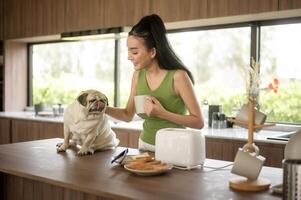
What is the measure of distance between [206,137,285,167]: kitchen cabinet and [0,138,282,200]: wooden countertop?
1.08 meters

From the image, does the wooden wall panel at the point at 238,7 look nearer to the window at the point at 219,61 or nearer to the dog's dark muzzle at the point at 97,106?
the window at the point at 219,61

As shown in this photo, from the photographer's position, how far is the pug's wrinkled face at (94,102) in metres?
1.83

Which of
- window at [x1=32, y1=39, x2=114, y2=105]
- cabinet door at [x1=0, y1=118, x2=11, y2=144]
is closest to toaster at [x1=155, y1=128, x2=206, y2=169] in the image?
window at [x1=32, y1=39, x2=114, y2=105]

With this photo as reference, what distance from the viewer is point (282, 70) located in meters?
3.39

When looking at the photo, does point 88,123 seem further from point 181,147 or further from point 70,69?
point 70,69

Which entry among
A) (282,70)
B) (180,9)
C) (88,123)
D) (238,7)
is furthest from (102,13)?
(88,123)

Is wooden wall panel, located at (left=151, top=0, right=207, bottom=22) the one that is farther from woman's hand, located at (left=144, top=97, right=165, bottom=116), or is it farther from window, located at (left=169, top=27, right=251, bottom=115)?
woman's hand, located at (left=144, top=97, right=165, bottom=116)

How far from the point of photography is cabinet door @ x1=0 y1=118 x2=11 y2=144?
4700mm

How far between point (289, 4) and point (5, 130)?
3.52 meters

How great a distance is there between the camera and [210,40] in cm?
378

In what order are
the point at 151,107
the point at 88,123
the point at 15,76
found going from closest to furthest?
1. the point at 151,107
2. the point at 88,123
3. the point at 15,76

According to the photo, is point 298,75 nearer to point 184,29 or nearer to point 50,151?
point 184,29

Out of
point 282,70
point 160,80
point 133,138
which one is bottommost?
point 133,138

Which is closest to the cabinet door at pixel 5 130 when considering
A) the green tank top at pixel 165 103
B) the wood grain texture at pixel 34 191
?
the wood grain texture at pixel 34 191
